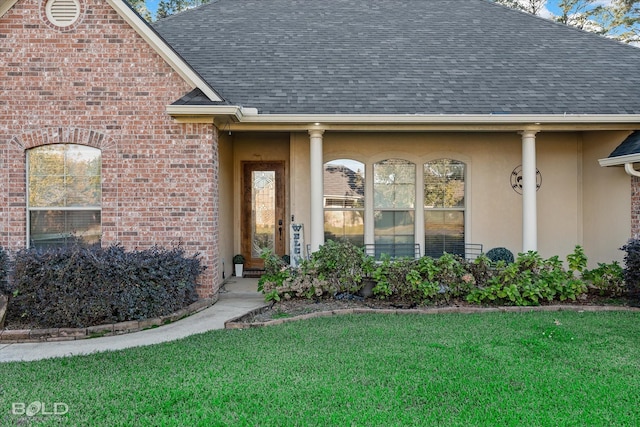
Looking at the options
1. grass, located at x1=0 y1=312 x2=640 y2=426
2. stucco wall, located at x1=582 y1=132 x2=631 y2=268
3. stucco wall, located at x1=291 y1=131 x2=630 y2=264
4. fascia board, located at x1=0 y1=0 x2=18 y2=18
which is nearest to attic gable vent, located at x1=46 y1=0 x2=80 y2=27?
fascia board, located at x1=0 y1=0 x2=18 y2=18

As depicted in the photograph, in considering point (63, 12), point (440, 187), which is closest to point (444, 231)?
point (440, 187)

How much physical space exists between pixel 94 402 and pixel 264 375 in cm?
136

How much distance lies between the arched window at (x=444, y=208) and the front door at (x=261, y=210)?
322 cm

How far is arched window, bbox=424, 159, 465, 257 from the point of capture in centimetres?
937

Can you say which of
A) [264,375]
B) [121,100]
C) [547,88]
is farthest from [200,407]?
[547,88]

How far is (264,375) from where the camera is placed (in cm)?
400

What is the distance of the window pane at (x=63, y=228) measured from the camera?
6965 millimetres

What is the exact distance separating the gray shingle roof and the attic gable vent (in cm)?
227

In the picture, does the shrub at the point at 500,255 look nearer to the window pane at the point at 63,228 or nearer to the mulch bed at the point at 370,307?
the mulch bed at the point at 370,307

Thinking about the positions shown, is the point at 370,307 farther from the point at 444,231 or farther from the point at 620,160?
the point at 620,160

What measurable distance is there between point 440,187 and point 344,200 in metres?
2.02

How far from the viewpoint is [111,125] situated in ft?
22.8

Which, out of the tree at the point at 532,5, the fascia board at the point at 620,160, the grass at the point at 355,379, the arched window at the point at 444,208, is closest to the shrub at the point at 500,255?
the arched window at the point at 444,208

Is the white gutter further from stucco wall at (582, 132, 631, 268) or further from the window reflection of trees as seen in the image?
the window reflection of trees
